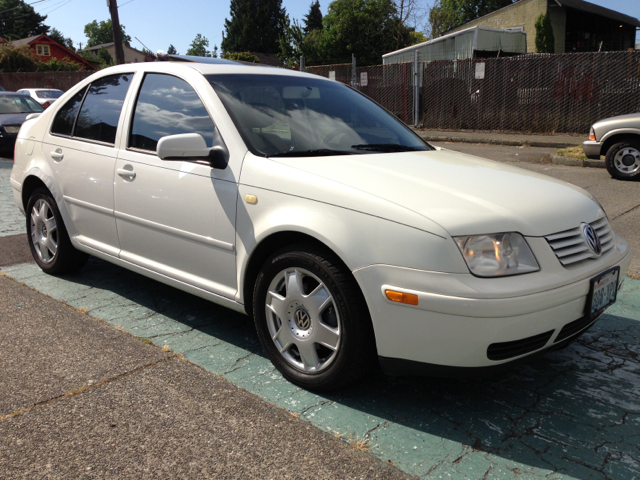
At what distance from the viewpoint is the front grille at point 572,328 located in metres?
2.63

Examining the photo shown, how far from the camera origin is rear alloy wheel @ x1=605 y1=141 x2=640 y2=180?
9120 millimetres

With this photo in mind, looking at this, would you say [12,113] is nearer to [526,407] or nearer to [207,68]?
[207,68]

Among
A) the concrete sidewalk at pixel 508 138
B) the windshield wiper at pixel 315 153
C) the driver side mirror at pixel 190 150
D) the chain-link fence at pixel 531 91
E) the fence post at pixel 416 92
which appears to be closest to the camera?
the driver side mirror at pixel 190 150

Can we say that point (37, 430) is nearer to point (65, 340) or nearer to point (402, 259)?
point (65, 340)

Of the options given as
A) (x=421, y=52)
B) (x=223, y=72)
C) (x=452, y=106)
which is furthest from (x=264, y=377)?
(x=421, y=52)

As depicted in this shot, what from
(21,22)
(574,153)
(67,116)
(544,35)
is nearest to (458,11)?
(544,35)

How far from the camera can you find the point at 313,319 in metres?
2.81

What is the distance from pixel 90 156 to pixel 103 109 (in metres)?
0.36

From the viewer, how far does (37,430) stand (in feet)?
8.48

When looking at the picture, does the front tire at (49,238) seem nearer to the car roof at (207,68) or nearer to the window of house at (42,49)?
the car roof at (207,68)

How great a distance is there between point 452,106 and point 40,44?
2477 inches

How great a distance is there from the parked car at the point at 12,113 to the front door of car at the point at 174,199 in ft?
40.8

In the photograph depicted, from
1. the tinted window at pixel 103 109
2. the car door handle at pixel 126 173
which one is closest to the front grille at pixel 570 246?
the car door handle at pixel 126 173

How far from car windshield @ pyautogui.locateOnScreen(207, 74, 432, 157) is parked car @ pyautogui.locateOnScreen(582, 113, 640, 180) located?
6.69 metres
